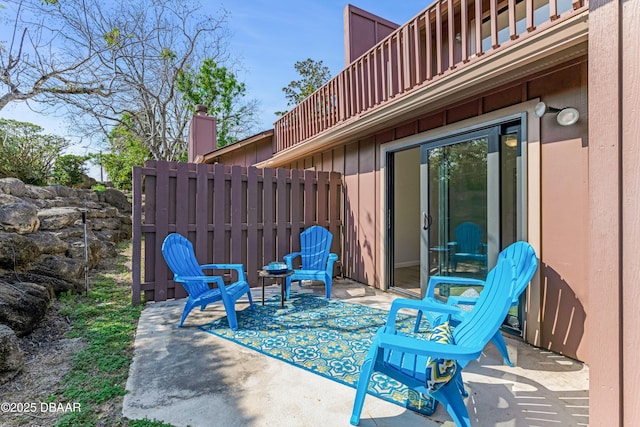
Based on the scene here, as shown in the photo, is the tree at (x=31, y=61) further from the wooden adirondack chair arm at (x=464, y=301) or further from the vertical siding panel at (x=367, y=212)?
the wooden adirondack chair arm at (x=464, y=301)

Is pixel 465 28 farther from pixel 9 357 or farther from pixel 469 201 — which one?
pixel 9 357

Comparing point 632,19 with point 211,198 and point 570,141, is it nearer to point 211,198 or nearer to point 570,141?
point 570,141

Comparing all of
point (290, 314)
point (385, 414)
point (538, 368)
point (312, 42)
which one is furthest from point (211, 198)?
point (312, 42)

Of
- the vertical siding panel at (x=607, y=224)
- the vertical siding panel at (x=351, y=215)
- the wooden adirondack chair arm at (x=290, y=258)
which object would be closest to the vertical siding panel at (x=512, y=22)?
the vertical siding panel at (x=607, y=224)

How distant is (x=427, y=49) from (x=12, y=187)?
865 centimetres

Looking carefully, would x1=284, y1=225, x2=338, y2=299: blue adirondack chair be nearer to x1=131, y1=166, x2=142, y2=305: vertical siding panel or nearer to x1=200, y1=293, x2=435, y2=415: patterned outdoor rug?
x1=200, y1=293, x2=435, y2=415: patterned outdoor rug

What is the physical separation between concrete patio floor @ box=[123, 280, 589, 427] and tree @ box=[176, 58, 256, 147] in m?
14.4

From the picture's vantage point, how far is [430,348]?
65.5 inches

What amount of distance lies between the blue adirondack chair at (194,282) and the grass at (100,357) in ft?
2.23

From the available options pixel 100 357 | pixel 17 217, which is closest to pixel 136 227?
pixel 100 357

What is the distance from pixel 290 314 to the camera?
12.6ft

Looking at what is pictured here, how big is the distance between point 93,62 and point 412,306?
34.5ft

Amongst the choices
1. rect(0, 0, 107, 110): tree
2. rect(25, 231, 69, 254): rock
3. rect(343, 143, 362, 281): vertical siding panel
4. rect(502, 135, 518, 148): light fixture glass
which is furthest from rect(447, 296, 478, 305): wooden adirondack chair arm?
rect(0, 0, 107, 110): tree

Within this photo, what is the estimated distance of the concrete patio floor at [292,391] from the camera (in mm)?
1913
